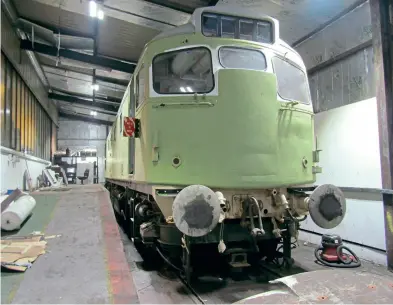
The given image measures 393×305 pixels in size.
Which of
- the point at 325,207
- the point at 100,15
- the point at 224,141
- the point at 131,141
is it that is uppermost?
the point at 100,15

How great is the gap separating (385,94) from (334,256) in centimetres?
247

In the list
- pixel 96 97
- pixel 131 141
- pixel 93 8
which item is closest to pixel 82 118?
pixel 96 97

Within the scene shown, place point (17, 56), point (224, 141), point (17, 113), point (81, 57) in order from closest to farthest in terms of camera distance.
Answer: point (224, 141) < point (17, 56) < point (81, 57) < point (17, 113)

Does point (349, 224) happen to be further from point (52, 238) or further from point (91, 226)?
point (52, 238)

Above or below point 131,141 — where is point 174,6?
above

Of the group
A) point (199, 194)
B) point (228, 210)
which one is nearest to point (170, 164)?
point (199, 194)

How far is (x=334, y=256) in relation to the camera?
4.93m

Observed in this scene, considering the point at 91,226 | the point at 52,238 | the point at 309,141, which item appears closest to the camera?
the point at 52,238

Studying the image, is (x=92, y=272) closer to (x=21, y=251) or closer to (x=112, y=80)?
(x=21, y=251)

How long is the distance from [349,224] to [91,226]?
426 centimetres

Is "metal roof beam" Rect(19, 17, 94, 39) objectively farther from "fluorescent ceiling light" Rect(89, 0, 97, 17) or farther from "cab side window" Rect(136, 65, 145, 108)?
"cab side window" Rect(136, 65, 145, 108)

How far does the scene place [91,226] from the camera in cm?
346

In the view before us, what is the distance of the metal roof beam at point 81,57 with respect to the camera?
9.12 m

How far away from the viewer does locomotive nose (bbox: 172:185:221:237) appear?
3195 millimetres
